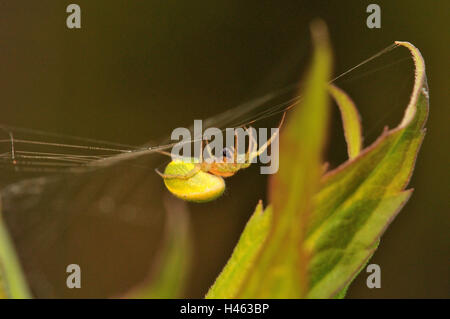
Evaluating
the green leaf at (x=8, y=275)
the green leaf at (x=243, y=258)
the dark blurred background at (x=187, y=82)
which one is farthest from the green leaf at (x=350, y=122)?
the dark blurred background at (x=187, y=82)

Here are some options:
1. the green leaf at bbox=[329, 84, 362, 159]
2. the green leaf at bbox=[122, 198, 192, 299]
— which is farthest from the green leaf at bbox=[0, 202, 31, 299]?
the green leaf at bbox=[329, 84, 362, 159]

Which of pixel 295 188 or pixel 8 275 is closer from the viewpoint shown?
pixel 295 188

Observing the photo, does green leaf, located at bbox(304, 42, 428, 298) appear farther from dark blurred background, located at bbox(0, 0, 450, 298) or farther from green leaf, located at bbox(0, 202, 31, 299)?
dark blurred background, located at bbox(0, 0, 450, 298)

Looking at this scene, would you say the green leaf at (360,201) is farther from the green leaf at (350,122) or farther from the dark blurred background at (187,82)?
the dark blurred background at (187,82)

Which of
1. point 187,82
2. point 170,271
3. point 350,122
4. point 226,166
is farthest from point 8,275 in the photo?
point 187,82

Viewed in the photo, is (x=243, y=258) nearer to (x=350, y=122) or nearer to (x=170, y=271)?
(x=170, y=271)
